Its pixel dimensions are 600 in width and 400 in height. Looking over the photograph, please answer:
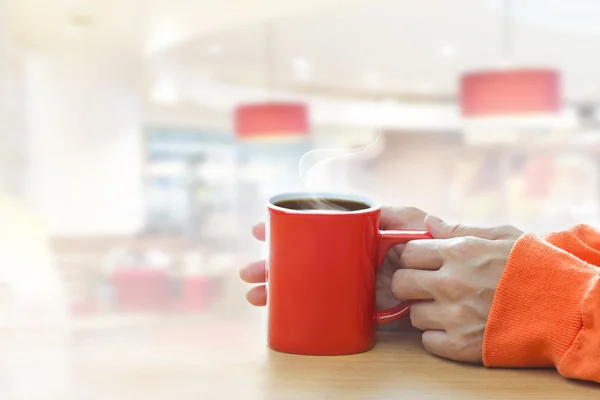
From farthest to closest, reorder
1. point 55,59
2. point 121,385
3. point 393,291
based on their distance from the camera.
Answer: point 55,59 < point 393,291 < point 121,385

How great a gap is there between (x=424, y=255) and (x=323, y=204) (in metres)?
0.10

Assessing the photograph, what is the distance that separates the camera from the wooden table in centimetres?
46

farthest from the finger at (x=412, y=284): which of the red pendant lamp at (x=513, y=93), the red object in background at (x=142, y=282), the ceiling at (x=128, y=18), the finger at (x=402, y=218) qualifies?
the ceiling at (x=128, y=18)

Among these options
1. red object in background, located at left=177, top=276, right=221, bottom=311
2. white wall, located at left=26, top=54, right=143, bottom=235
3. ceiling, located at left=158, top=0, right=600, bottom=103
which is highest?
ceiling, located at left=158, top=0, right=600, bottom=103

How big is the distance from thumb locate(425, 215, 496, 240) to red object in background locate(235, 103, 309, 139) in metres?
3.51

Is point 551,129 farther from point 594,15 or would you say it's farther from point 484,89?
point 484,89

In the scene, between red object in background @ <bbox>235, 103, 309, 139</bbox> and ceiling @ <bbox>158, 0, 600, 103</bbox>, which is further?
ceiling @ <bbox>158, 0, 600, 103</bbox>

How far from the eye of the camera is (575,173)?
8.80 metres

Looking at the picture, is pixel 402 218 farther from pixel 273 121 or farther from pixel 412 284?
pixel 273 121

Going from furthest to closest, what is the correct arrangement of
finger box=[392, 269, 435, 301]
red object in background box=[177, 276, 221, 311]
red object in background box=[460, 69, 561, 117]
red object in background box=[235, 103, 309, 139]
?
red object in background box=[235, 103, 309, 139] < red object in background box=[177, 276, 221, 311] < red object in background box=[460, 69, 561, 117] < finger box=[392, 269, 435, 301]

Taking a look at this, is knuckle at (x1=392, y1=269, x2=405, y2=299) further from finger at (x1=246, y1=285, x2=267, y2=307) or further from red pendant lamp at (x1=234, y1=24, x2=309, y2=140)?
red pendant lamp at (x1=234, y1=24, x2=309, y2=140)

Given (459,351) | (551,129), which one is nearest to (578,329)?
(459,351)

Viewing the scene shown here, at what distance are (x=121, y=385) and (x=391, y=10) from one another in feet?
13.1

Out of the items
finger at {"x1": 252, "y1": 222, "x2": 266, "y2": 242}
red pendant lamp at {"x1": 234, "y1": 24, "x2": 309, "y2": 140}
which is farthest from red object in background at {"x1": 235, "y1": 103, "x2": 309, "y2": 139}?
finger at {"x1": 252, "y1": 222, "x2": 266, "y2": 242}
